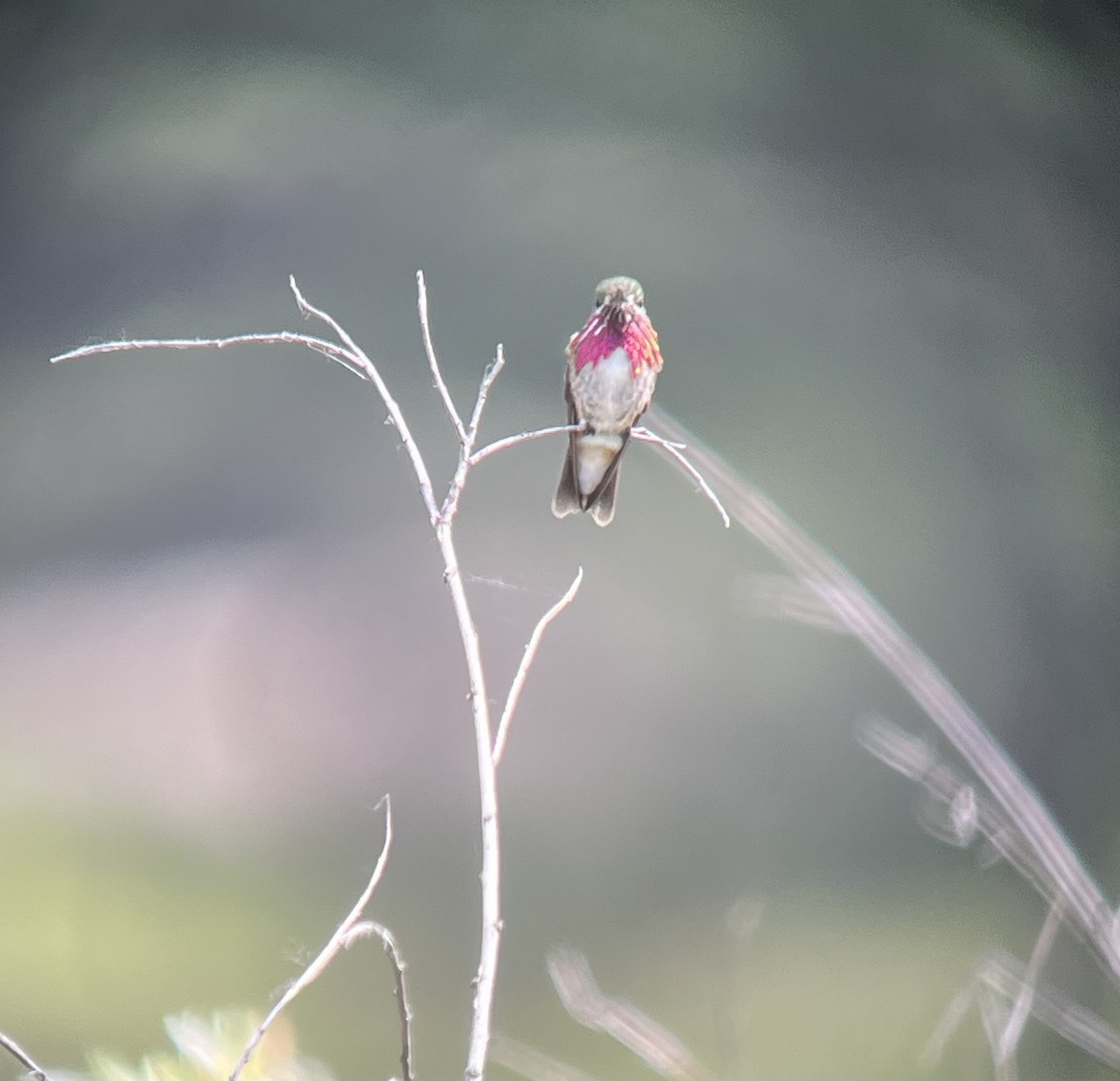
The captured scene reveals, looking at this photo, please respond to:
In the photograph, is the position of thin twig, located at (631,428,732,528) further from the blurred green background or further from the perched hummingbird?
the blurred green background

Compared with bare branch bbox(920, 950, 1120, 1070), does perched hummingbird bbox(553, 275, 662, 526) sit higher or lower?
higher

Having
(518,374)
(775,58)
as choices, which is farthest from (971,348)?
(518,374)

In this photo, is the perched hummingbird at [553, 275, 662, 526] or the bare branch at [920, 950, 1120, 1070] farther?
the bare branch at [920, 950, 1120, 1070]

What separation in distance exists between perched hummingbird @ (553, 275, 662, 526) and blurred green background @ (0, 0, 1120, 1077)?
38cm

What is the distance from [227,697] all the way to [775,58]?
6.05 ft

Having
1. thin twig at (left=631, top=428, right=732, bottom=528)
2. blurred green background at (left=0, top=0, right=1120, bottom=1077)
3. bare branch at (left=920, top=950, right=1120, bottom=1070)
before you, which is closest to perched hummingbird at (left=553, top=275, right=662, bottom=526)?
thin twig at (left=631, top=428, right=732, bottom=528)

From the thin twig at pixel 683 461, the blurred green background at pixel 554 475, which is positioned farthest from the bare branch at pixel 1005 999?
the thin twig at pixel 683 461

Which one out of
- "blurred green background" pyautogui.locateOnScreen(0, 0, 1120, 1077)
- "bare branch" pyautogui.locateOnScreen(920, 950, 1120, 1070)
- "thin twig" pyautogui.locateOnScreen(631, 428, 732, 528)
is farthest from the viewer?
"blurred green background" pyautogui.locateOnScreen(0, 0, 1120, 1077)

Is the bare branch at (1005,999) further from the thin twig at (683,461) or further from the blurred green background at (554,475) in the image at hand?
the thin twig at (683,461)

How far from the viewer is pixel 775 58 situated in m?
2.62

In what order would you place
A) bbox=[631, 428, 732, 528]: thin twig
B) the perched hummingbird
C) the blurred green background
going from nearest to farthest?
bbox=[631, 428, 732, 528]: thin twig, the perched hummingbird, the blurred green background

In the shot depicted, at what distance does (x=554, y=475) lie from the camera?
8.45 ft

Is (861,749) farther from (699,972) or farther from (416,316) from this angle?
(416,316)

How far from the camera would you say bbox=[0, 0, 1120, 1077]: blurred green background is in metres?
2.44
